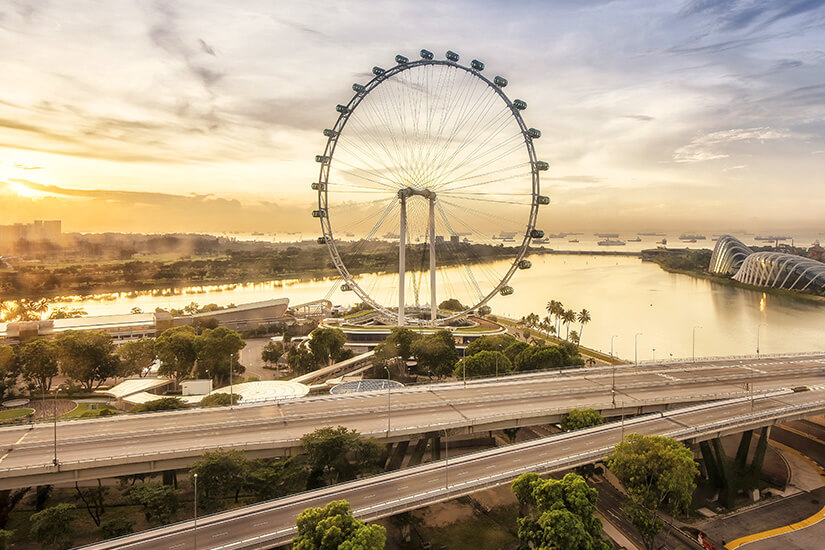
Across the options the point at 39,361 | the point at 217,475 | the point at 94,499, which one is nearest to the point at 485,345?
the point at 217,475

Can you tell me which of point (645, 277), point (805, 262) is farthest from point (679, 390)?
point (645, 277)

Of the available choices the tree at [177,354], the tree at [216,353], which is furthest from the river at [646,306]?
the tree at [177,354]

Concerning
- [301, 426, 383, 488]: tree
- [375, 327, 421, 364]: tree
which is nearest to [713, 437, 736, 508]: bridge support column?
[301, 426, 383, 488]: tree

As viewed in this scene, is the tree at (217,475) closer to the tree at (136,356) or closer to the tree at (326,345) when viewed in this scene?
the tree at (326,345)

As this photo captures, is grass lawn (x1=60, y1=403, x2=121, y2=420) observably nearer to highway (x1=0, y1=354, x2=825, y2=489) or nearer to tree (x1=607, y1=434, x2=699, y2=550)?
highway (x1=0, y1=354, x2=825, y2=489)

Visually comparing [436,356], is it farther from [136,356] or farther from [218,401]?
[136,356]

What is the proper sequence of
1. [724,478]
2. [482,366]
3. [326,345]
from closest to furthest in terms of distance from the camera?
[724,478] < [482,366] < [326,345]

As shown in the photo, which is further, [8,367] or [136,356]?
[136,356]
